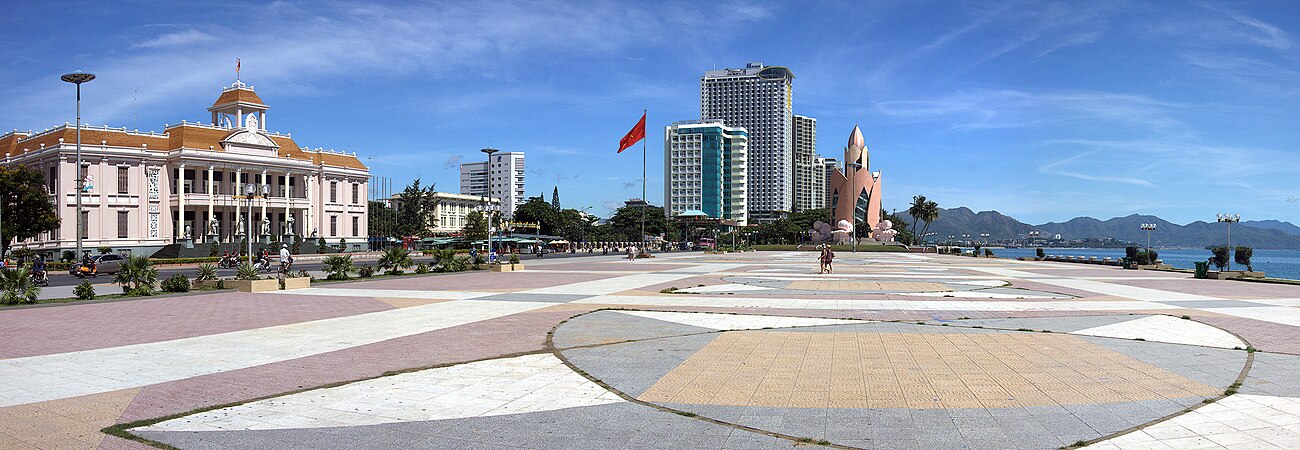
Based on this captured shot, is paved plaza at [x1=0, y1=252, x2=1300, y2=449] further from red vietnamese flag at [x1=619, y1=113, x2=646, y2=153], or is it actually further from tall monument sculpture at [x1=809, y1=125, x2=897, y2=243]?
tall monument sculpture at [x1=809, y1=125, x2=897, y2=243]

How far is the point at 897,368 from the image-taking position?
980 cm

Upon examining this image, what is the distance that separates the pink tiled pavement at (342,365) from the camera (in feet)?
26.7

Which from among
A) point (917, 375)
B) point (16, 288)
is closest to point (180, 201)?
point (16, 288)

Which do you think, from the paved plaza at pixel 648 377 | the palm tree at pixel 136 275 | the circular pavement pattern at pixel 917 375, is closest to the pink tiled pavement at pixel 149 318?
the paved plaza at pixel 648 377

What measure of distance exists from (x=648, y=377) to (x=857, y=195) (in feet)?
340

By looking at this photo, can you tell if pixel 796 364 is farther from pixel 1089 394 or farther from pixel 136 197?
pixel 136 197

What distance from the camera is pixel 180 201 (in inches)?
2825

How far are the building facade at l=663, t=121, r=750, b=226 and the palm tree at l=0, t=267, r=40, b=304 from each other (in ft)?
557

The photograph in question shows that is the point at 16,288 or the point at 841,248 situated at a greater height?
the point at 16,288

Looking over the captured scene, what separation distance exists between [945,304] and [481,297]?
1200 centimetres

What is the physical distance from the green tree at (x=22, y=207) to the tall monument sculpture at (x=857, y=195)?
84.8m

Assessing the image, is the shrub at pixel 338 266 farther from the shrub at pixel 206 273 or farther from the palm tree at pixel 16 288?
the palm tree at pixel 16 288

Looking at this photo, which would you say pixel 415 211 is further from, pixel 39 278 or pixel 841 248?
pixel 39 278

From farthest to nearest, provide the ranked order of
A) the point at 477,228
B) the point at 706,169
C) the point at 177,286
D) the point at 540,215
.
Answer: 1. the point at 706,169
2. the point at 540,215
3. the point at 477,228
4. the point at 177,286
